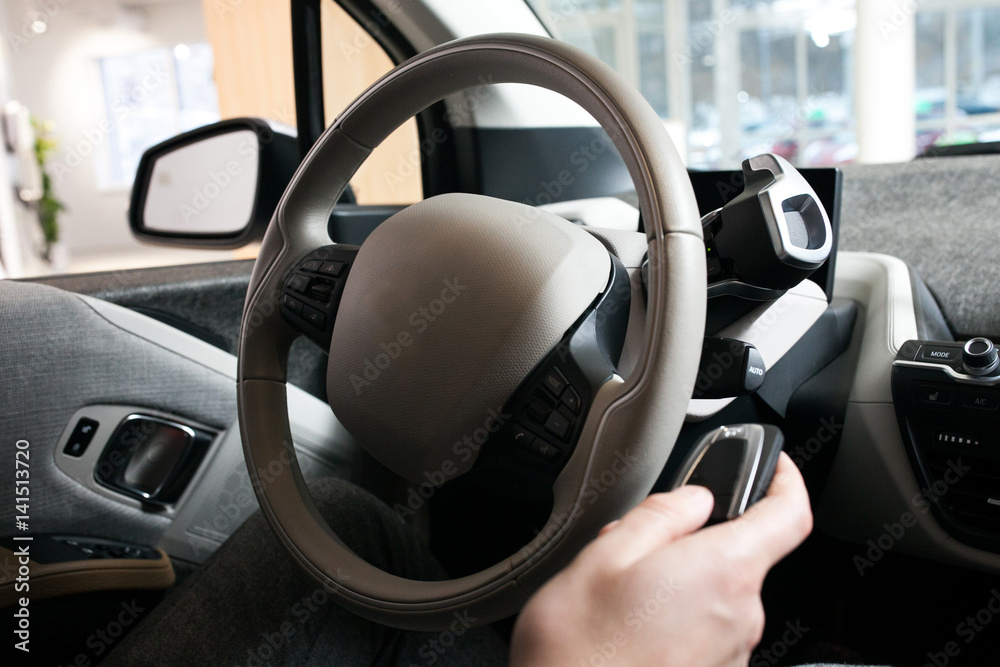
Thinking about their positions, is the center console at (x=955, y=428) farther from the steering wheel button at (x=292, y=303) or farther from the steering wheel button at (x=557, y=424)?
the steering wheel button at (x=292, y=303)

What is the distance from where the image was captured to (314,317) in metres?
0.62

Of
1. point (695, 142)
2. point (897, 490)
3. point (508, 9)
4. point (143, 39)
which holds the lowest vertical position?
point (695, 142)

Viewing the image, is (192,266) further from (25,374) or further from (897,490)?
(897,490)

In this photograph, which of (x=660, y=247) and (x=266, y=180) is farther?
(x=266, y=180)

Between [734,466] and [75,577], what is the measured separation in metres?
0.60

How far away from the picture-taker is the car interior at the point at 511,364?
0.47 meters

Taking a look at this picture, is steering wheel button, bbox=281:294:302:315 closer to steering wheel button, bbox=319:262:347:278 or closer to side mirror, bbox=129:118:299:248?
steering wheel button, bbox=319:262:347:278

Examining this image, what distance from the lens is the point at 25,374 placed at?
0.75m

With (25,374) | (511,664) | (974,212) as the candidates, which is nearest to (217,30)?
(25,374)

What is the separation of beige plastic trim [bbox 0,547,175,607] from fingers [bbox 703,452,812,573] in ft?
1.96

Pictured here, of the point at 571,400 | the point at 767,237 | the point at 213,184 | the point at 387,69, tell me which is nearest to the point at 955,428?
the point at 767,237

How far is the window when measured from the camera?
357 inches

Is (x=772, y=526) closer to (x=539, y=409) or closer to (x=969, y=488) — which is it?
(x=539, y=409)

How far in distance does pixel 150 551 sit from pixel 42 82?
35.3 feet
